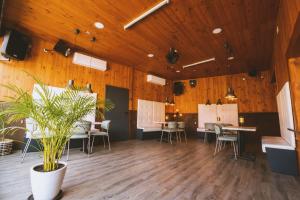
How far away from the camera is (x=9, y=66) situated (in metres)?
4.11

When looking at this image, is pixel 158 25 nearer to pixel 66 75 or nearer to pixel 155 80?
pixel 66 75

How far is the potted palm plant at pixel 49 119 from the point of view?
1.73 meters

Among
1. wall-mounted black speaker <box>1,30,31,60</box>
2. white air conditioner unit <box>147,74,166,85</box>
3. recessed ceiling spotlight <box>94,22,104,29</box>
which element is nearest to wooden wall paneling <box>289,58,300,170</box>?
recessed ceiling spotlight <box>94,22,104,29</box>

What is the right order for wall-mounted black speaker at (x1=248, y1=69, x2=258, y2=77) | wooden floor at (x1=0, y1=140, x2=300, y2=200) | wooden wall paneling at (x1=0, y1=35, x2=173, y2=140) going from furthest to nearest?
wall-mounted black speaker at (x1=248, y1=69, x2=258, y2=77)
wooden wall paneling at (x1=0, y1=35, x2=173, y2=140)
wooden floor at (x1=0, y1=140, x2=300, y2=200)

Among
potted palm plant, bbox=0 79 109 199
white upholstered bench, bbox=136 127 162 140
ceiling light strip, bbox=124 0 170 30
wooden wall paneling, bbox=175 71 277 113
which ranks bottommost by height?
white upholstered bench, bbox=136 127 162 140

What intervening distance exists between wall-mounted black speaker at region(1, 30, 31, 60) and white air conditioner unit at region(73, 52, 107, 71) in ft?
4.58

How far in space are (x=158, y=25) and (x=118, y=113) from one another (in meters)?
3.90

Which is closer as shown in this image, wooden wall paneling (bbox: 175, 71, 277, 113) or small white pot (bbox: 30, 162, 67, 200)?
small white pot (bbox: 30, 162, 67, 200)

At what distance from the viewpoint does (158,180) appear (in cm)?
252

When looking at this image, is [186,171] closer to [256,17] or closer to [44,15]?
[256,17]

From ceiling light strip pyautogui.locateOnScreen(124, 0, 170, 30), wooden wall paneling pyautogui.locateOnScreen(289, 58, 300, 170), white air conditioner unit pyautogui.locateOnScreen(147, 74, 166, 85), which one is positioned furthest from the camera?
white air conditioner unit pyautogui.locateOnScreen(147, 74, 166, 85)

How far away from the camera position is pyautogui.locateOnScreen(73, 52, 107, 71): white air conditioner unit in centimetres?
534

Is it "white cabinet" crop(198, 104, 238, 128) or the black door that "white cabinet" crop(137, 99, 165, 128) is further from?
"white cabinet" crop(198, 104, 238, 128)

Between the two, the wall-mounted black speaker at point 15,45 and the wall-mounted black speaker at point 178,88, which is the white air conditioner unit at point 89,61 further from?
the wall-mounted black speaker at point 178,88
